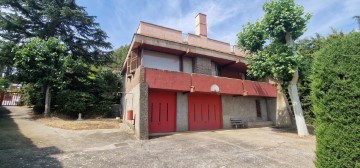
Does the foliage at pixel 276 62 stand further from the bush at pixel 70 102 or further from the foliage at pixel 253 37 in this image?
the bush at pixel 70 102

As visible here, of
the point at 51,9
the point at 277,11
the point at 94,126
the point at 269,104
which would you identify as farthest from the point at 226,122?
the point at 51,9

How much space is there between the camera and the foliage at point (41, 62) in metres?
14.0

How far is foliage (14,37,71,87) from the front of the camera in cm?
1405

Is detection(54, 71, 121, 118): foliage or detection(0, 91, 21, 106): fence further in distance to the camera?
detection(0, 91, 21, 106): fence

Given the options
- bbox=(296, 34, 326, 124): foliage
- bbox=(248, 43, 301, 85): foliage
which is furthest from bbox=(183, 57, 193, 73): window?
bbox=(296, 34, 326, 124): foliage

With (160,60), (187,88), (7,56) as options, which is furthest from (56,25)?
(187,88)

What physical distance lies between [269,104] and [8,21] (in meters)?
24.7

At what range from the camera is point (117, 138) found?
984cm

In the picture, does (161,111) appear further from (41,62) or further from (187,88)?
(41,62)

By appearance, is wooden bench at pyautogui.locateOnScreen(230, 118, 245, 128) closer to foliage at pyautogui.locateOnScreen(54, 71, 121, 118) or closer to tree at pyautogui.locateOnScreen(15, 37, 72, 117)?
foliage at pyautogui.locateOnScreen(54, 71, 121, 118)

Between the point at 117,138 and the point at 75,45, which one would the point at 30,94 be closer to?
the point at 75,45

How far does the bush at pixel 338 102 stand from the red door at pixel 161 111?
9135 mm

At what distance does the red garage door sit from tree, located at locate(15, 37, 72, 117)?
1038 centimetres

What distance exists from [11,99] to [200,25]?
23760 millimetres
